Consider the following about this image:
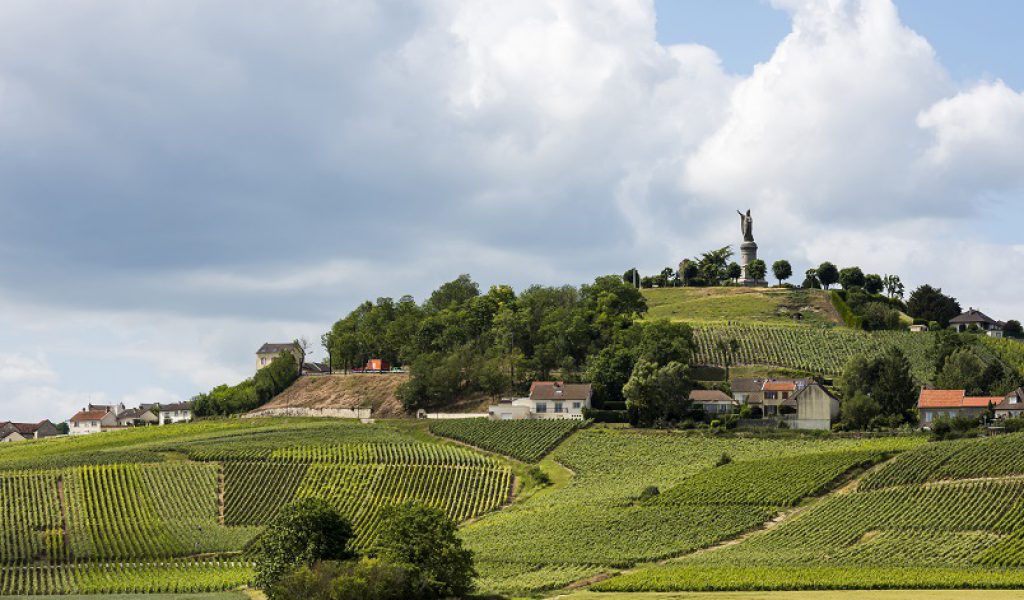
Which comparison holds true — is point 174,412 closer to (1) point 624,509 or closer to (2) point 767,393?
(2) point 767,393

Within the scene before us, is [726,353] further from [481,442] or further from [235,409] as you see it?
[235,409]

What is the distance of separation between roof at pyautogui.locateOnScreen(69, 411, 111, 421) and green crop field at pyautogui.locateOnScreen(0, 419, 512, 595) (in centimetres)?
6084

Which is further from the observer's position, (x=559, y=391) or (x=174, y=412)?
(x=174, y=412)

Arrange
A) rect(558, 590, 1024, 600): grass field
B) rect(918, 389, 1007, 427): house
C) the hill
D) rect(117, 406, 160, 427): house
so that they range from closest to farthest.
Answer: rect(558, 590, 1024, 600): grass field < the hill < rect(918, 389, 1007, 427): house < rect(117, 406, 160, 427): house

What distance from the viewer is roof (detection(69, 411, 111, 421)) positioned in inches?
6949

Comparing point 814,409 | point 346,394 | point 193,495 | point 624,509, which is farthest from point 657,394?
point 346,394

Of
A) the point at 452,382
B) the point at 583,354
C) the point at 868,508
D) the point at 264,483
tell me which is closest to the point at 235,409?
the point at 452,382

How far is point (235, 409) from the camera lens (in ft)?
471

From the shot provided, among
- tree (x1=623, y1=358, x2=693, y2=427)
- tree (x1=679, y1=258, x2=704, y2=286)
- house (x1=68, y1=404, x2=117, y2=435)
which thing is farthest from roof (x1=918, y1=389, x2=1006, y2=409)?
house (x1=68, y1=404, x2=117, y2=435)

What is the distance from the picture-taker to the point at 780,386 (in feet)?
374

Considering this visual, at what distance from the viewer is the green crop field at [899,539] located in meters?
59.8

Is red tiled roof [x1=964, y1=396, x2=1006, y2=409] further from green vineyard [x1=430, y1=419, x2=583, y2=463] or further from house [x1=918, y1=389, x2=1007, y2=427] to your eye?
green vineyard [x1=430, y1=419, x2=583, y2=463]

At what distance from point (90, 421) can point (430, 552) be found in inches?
5062

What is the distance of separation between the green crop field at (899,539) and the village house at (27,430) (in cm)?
13606
